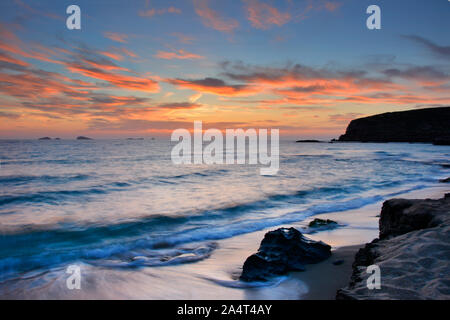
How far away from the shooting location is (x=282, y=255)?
16.5 feet

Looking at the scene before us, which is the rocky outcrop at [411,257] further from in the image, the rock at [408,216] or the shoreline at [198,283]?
the shoreline at [198,283]

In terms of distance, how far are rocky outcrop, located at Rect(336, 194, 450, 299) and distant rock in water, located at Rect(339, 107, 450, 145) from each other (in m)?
104

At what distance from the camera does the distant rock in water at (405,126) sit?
318 feet

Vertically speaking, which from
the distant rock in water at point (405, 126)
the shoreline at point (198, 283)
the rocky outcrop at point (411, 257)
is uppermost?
the distant rock in water at point (405, 126)

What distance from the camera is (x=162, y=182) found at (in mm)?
17297

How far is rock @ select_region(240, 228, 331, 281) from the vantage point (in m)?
4.69

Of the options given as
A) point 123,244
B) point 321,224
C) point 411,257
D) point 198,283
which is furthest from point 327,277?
point 123,244

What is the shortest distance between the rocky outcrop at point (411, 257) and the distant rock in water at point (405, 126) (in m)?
104

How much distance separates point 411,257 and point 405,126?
124 metres

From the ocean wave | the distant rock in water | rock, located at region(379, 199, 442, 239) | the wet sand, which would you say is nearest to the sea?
the ocean wave

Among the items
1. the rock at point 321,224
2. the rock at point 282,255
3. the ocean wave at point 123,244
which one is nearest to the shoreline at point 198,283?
the rock at point 282,255

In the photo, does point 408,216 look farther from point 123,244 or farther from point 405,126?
point 405,126

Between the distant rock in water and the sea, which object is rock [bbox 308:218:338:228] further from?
the distant rock in water
